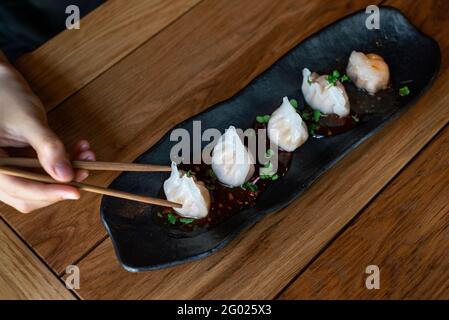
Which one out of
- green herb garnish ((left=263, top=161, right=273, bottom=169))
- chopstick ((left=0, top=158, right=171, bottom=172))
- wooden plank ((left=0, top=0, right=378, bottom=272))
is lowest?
green herb garnish ((left=263, top=161, right=273, bottom=169))

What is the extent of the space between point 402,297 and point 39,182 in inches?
29.0

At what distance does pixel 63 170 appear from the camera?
0.90 meters

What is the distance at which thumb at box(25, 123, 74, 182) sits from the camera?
90 cm

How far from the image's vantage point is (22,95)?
1.08 m

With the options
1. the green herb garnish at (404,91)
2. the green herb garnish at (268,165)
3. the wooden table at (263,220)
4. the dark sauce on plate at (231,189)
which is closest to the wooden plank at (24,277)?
the wooden table at (263,220)

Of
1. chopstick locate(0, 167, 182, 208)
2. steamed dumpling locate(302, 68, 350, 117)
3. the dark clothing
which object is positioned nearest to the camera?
chopstick locate(0, 167, 182, 208)

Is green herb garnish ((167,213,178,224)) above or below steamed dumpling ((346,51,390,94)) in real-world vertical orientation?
below

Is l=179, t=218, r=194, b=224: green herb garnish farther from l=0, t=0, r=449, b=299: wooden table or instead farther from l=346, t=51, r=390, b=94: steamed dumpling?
l=346, t=51, r=390, b=94: steamed dumpling

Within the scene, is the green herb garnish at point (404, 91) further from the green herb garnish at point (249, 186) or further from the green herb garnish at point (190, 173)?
the green herb garnish at point (190, 173)

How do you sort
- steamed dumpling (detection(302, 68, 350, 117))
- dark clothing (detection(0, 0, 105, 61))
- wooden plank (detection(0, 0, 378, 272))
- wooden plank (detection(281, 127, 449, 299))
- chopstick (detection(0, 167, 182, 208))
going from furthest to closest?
dark clothing (detection(0, 0, 105, 61)) → steamed dumpling (detection(302, 68, 350, 117)) → wooden plank (detection(0, 0, 378, 272)) → wooden plank (detection(281, 127, 449, 299)) → chopstick (detection(0, 167, 182, 208))

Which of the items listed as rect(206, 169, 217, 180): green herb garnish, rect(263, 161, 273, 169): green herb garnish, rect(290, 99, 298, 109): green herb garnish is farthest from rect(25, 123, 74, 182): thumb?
rect(290, 99, 298, 109): green herb garnish

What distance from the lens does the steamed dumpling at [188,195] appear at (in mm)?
1026
